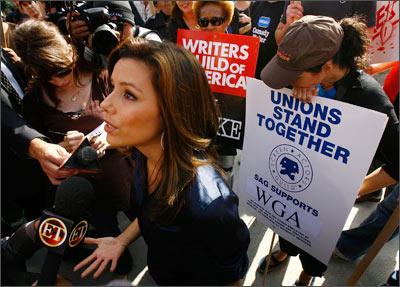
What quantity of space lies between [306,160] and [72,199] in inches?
39.2

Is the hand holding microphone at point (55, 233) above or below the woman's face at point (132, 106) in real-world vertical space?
below

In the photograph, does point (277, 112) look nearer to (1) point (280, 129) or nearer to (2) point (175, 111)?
(1) point (280, 129)

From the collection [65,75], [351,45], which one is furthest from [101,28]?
[351,45]

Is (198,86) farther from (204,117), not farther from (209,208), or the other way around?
(209,208)

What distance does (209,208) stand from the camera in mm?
1141

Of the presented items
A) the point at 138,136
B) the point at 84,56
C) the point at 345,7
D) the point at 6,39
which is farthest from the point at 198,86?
the point at 6,39

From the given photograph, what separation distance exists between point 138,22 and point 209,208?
3.71 metres

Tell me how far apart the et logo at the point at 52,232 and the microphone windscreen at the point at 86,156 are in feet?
1.34

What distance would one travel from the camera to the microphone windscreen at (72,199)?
1.10 m

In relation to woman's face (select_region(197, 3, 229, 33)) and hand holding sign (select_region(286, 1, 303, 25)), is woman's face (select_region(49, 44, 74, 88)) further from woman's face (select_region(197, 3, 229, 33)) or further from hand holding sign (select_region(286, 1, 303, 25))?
hand holding sign (select_region(286, 1, 303, 25))

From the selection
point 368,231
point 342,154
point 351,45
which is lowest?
point 368,231

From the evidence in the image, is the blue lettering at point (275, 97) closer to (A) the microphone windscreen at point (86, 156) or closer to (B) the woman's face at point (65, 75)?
(A) the microphone windscreen at point (86, 156)

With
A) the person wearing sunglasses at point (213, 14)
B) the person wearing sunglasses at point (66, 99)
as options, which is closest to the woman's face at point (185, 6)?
→ the person wearing sunglasses at point (213, 14)

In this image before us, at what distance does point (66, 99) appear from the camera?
6.30 feet
